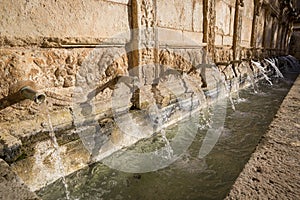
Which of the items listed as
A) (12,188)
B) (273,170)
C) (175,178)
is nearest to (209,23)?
(175,178)

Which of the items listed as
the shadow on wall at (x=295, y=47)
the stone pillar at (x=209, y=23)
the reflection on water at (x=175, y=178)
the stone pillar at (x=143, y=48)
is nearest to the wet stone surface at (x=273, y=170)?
the reflection on water at (x=175, y=178)

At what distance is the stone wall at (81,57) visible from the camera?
5.19 feet

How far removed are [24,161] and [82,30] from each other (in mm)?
1299

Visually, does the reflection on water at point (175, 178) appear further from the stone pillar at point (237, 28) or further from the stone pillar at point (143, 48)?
the stone pillar at point (237, 28)

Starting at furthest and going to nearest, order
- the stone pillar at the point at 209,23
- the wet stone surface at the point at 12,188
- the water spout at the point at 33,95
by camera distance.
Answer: the stone pillar at the point at 209,23
the water spout at the point at 33,95
the wet stone surface at the point at 12,188

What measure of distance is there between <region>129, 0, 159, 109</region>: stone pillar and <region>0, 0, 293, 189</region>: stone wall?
12 millimetres

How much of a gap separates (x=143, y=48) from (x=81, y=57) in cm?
87

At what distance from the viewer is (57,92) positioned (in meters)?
1.89

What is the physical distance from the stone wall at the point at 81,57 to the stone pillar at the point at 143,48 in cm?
1

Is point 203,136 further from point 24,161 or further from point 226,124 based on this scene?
point 24,161

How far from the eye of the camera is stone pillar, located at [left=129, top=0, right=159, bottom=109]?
2508mm

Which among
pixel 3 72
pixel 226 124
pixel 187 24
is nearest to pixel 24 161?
pixel 3 72

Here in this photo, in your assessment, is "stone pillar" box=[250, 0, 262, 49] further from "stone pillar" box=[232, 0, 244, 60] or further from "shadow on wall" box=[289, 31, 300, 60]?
"shadow on wall" box=[289, 31, 300, 60]

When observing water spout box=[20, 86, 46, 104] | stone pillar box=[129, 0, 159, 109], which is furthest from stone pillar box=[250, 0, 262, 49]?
water spout box=[20, 86, 46, 104]
